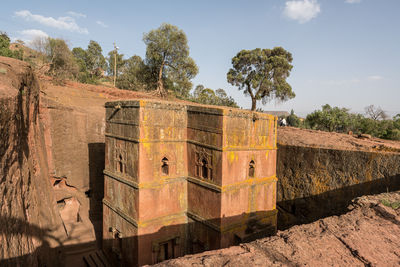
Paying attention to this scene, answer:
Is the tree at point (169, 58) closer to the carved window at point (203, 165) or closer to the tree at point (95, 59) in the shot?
the carved window at point (203, 165)

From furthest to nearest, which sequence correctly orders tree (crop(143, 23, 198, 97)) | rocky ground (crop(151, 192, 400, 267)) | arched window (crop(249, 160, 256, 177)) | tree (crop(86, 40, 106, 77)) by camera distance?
1. tree (crop(86, 40, 106, 77))
2. tree (crop(143, 23, 198, 97))
3. arched window (crop(249, 160, 256, 177))
4. rocky ground (crop(151, 192, 400, 267))

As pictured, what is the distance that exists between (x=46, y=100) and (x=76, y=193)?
5.57 m

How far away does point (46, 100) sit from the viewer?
13.4 meters

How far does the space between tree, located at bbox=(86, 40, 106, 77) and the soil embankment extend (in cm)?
4145

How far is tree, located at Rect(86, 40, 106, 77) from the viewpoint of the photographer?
45.1 meters

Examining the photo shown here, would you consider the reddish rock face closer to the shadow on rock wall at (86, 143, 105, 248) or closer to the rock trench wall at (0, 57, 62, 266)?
the rock trench wall at (0, 57, 62, 266)

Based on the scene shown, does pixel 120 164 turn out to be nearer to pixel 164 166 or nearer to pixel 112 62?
pixel 164 166

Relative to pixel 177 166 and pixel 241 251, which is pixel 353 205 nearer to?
pixel 241 251

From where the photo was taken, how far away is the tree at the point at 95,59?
45.1 m

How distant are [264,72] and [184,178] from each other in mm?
20437

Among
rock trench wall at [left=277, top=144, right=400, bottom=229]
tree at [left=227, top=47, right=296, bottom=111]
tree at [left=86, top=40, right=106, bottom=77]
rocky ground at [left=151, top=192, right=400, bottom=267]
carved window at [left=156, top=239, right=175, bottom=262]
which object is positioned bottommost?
carved window at [left=156, top=239, right=175, bottom=262]

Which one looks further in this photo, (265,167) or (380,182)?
(265,167)

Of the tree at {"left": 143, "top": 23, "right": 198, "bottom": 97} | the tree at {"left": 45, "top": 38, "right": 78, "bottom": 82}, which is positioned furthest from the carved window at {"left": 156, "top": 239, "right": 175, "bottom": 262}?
the tree at {"left": 45, "top": 38, "right": 78, "bottom": 82}

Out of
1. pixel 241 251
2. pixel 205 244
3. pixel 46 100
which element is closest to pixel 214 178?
pixel 205 244
